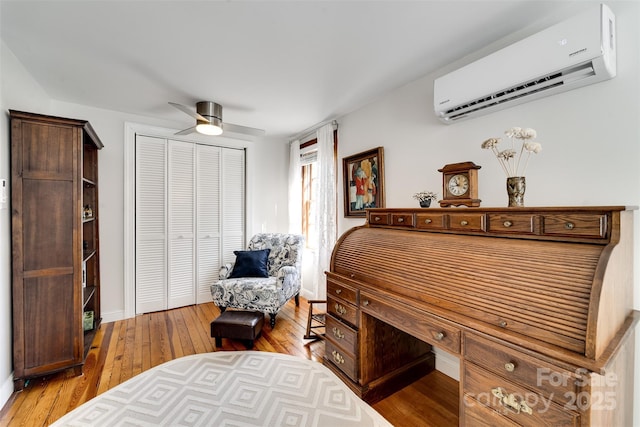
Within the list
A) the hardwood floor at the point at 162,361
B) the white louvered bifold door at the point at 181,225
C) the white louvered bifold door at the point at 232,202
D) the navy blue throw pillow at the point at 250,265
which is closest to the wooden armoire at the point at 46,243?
the hardwood floor at the point at 162,361

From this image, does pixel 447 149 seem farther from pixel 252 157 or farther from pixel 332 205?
pixel 252 157

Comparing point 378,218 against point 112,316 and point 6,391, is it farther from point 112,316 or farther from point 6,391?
point 112,316

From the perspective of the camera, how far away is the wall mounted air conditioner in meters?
1.35

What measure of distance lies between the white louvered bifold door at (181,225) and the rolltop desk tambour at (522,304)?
2883 mm

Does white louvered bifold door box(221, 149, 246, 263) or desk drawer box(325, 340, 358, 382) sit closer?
desk drawer box(325, 340, 358, 382)

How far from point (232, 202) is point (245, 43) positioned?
8.52 feet

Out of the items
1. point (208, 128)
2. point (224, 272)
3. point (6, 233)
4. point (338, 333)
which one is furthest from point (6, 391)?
point (208, 128)

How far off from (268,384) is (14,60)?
3249mm

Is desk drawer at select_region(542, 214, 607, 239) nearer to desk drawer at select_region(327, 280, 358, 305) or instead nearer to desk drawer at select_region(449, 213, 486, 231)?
desk drawer at select_region(449, 213, 486, 231)

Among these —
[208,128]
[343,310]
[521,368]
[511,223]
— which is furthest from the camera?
[208,128]

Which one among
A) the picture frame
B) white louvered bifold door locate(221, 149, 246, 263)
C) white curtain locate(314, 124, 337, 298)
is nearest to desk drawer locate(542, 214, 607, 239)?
the picture frame

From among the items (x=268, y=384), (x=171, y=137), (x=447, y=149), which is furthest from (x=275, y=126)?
(x=268, y=384)

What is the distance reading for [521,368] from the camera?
3.63 feet

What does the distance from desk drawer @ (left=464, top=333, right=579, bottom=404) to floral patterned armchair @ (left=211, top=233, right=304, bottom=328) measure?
7.27 ft
